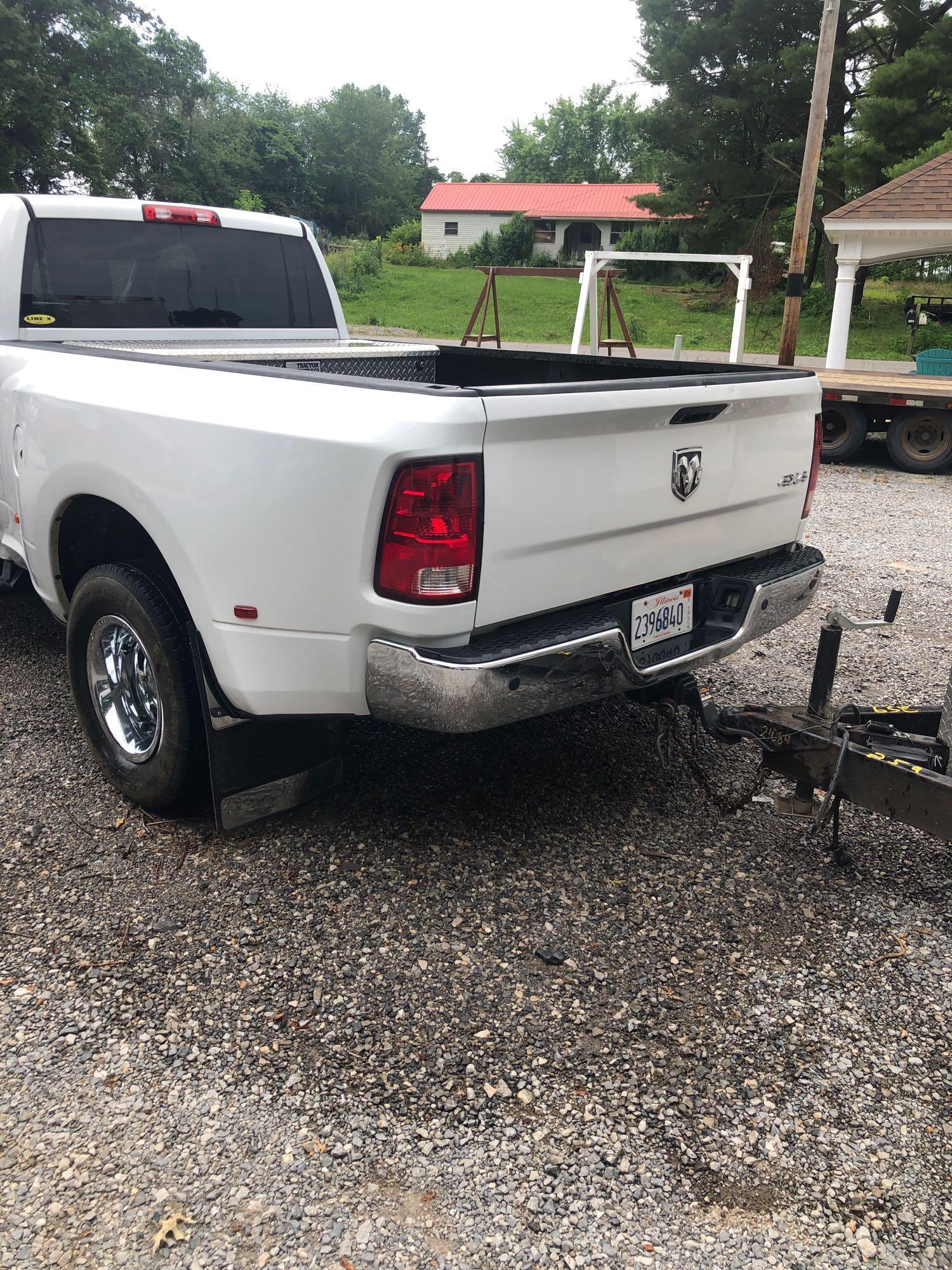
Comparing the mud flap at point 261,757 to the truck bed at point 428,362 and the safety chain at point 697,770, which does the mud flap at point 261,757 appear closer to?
the safety chain at point 697,770

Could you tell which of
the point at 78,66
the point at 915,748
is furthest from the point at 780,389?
the point at 78,66

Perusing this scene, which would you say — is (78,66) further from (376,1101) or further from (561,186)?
(376,1101)

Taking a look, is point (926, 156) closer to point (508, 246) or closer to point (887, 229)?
point (887, 229)

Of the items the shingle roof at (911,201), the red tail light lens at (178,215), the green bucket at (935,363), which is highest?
the shingle roof at (911,201)

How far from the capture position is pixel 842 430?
11969 millimetres

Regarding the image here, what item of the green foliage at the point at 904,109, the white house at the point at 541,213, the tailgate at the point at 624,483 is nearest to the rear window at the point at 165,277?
the tailgate at the point at 624,483

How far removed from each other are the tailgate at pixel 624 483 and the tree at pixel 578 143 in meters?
89.9

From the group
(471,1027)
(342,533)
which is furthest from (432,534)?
(471,1027)

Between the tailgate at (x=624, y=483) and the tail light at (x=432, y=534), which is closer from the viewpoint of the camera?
the tail light at (x=432, y=534)

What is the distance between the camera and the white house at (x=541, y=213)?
199 ft

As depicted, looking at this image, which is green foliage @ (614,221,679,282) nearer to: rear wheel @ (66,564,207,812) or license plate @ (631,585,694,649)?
license plate @ (631,585,694,649)

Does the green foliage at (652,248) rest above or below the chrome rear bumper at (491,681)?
above

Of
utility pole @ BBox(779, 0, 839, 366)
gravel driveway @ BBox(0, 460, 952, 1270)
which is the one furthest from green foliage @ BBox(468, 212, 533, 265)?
gravel driveway @ BBox(0, 460, 952, 1270)

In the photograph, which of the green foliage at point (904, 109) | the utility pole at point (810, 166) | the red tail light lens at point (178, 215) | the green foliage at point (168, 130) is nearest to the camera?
the red tail light lens at point (178, 215)
